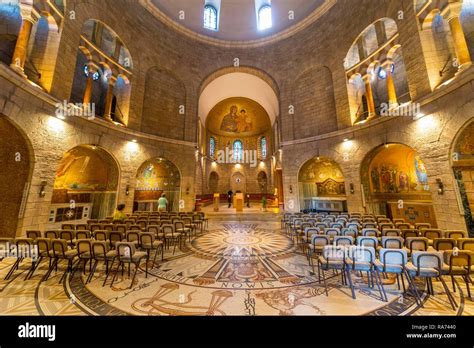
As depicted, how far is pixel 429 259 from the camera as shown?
311 centimetres

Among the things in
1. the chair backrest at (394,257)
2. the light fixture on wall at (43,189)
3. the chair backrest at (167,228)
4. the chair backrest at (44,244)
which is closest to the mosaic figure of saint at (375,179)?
the chair backrest at (394,257)

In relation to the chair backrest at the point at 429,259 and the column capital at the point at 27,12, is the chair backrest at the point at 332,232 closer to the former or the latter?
the chair backrest at the point at 429,259

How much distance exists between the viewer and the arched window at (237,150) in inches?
992

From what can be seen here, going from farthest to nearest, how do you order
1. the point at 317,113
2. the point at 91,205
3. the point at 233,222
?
the point at 317,113 → the point at 233,222 → the point at 91,205

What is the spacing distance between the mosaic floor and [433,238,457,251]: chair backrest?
0.77 meters

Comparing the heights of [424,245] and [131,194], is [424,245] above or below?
below

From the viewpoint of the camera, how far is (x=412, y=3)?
25.8 ft

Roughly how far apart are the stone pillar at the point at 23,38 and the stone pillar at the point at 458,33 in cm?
1587

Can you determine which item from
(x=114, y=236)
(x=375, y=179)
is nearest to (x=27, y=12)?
(x=114, y=236)

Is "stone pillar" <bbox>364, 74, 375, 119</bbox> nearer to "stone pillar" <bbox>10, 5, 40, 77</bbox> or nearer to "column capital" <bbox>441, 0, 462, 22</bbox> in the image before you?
"column capital" <bbox>441, 0, 462, 22</bbox>

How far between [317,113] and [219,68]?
9336 millimetres
